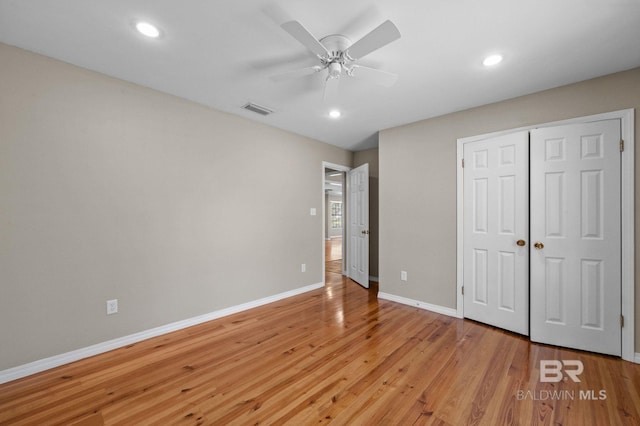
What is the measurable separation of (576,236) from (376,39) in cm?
263

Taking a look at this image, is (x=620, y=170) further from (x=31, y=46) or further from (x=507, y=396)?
(x=31, y=46)

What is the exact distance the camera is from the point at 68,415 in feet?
5.49

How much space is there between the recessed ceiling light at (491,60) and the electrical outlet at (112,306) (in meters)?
3.99

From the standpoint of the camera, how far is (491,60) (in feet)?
7.17

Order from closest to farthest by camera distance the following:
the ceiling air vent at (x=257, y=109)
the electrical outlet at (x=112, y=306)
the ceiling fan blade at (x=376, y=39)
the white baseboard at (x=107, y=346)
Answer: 1. the ceiling fan blade at (x=376, y=39)
2. the white baseboard at (x=107, y=346)
3. the electrical outlet at (x=112, y=306)
4. the ceiling air vent at (x=257, y=109)

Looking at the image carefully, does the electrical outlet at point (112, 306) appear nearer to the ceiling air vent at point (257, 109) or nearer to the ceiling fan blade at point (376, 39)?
the ceiling air vent at point (257, 109)

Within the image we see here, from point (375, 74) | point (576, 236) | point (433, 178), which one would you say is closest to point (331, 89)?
point (375, 74)

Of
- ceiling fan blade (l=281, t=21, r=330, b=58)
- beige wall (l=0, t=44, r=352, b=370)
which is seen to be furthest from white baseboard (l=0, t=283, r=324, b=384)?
ceiling fan blade (l=281, t=21, r=330, b=58)

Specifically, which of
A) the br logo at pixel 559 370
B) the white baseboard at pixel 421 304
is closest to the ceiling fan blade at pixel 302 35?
the br logo at pixel 559 370

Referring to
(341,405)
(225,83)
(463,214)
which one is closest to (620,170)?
(463,214)

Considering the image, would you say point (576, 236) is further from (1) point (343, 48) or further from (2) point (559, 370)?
(1) point (343, 48)

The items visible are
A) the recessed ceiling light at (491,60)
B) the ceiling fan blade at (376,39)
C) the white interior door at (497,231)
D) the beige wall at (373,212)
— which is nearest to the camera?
the ceiling fan blade at (376,39)

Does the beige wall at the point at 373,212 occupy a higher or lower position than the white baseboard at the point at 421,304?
higher

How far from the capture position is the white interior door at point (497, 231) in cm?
278
